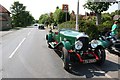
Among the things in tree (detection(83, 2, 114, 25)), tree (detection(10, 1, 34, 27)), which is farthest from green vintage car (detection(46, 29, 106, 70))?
tree (detection(10, 1, 34, 27))

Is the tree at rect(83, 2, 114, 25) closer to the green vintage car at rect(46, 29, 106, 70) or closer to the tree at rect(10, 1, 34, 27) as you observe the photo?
the green vintage car at rect(46, 29, 106, 70)

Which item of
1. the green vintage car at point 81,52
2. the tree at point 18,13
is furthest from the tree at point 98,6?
the tree at point 18,13

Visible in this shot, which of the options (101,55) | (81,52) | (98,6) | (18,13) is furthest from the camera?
(18,13)

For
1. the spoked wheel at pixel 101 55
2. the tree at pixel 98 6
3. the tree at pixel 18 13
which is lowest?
the spoked wheel at pixel 101 55

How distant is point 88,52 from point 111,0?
15.7 m

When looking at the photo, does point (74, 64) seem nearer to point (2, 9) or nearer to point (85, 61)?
point (85, 61)

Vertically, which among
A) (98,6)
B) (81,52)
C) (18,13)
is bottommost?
(81,52)

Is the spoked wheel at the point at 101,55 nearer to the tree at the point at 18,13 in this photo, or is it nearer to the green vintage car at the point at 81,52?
the green vintage car at the point at 81,52

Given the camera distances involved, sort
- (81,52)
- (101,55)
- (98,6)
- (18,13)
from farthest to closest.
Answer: (18,13), (98,6), (101,55), (81,52)

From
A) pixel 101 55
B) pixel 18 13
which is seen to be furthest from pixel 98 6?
pixel 18 13

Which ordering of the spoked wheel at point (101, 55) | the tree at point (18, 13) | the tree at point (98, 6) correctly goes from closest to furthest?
1. the spoked wheel at point (101, 55)
2. the tree at point (98, 6)
3. the tree at point (18, 13)

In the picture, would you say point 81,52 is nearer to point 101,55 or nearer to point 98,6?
point 101,55

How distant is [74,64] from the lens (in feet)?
33.5

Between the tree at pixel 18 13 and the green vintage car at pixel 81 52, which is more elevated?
the tree at pixel 18 13
